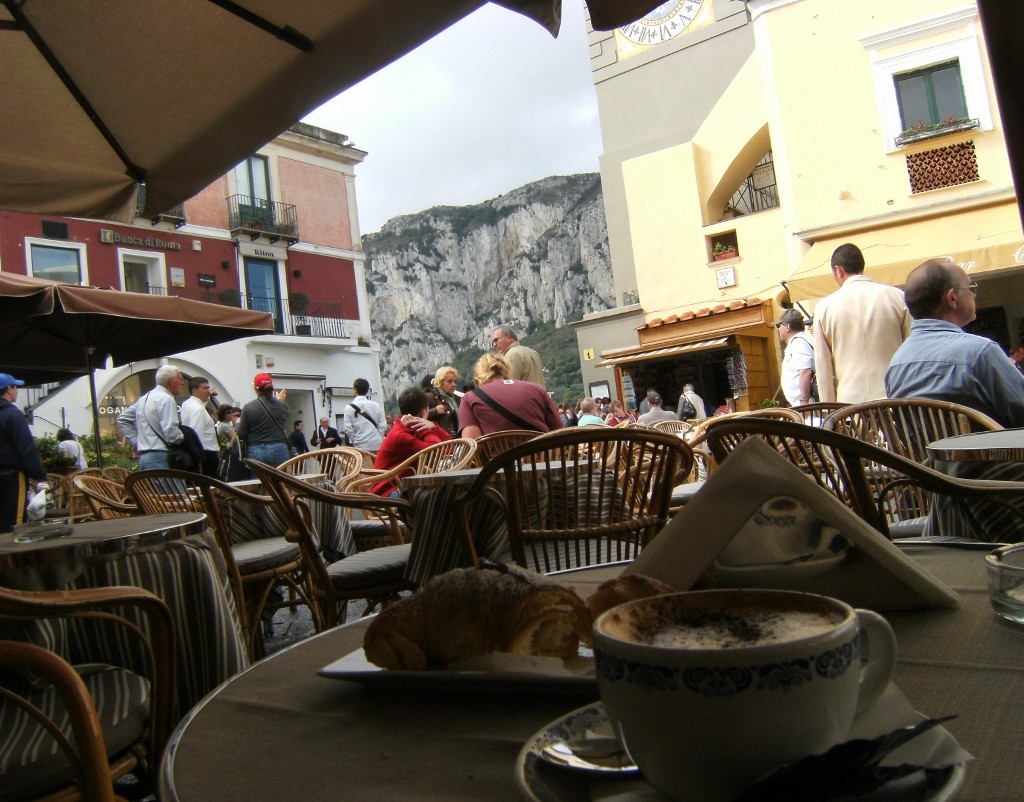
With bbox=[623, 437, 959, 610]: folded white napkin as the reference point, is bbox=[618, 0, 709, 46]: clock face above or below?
above

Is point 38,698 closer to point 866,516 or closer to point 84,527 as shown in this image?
point 84,527

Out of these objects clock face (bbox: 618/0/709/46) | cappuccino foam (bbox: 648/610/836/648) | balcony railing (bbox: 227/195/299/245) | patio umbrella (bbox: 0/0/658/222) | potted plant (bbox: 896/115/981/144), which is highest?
clock face (bbox: 618/0/709/46)

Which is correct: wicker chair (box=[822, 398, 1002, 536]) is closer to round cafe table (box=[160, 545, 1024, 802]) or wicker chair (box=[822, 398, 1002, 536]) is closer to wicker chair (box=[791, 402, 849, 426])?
wicker chair (box=[791, 402, 849, 426])

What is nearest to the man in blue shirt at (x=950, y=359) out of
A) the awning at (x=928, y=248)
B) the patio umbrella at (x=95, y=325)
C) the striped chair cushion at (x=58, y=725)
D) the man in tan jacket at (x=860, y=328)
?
the man in tan jacket at (x=860, y=328)

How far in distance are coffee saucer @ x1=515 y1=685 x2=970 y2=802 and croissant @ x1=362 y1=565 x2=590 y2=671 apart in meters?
0.15

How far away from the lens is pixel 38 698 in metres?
1.61

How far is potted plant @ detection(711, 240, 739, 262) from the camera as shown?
1684 cm

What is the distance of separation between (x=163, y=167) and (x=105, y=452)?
14.9 meters

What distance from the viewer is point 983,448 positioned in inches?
73.0

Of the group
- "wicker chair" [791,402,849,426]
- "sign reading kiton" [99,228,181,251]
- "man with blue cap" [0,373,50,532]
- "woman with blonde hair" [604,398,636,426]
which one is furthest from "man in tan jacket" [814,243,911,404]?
"sign reading kiton" [99,228,181,251]

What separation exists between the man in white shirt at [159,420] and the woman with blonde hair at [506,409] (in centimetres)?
323

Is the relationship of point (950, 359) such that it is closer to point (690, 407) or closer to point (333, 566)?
point (333, 566)

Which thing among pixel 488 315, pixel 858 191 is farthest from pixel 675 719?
pixel 488 315

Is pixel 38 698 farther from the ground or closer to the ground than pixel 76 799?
farther from the ground
